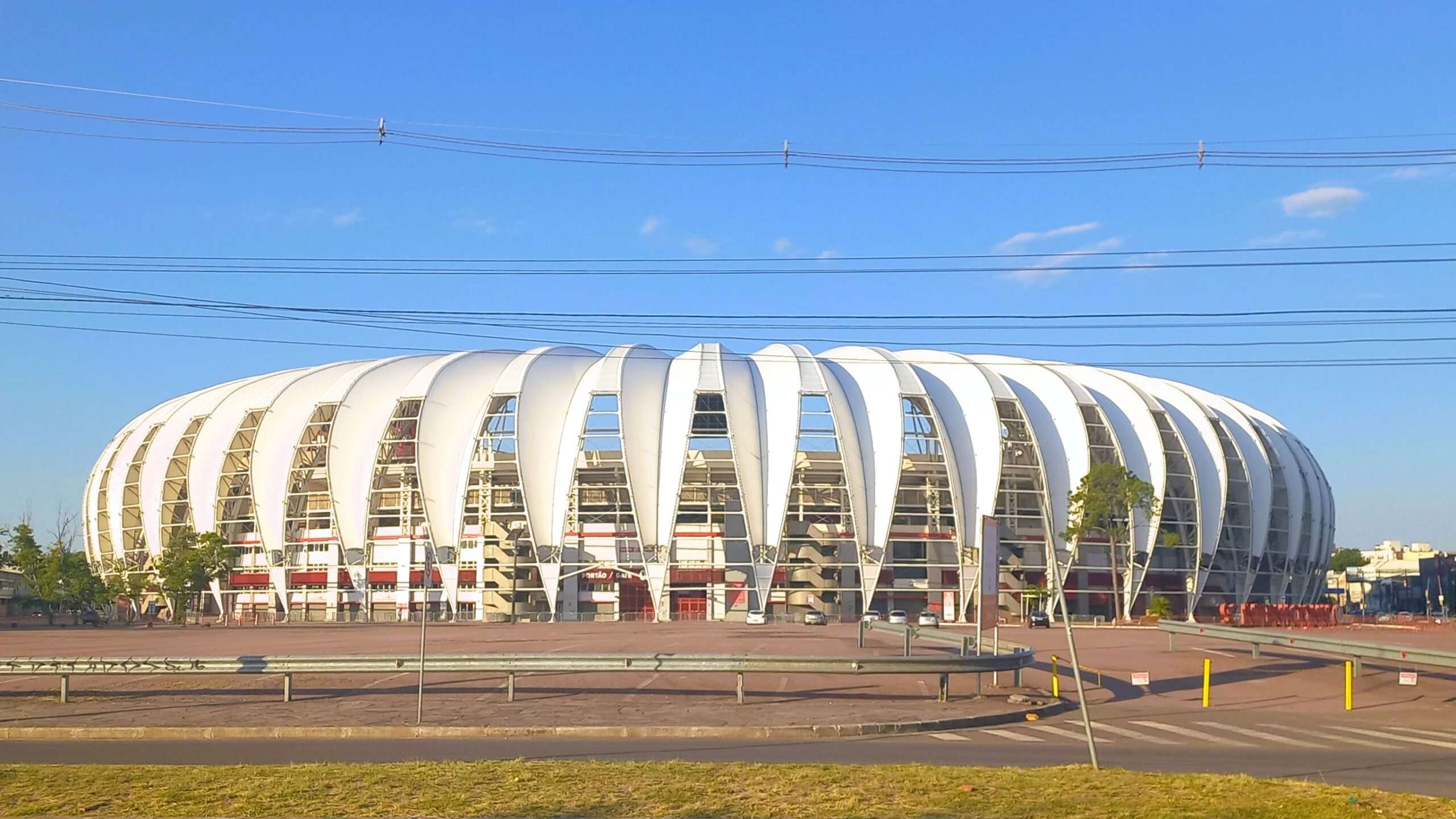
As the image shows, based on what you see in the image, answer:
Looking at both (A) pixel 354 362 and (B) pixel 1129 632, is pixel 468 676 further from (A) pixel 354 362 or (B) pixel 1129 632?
(A) pixel 354 362

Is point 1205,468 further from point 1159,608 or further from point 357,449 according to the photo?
point 357,449

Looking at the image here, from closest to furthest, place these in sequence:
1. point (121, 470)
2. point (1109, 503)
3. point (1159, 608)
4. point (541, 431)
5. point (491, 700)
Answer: point (491, 700), point (1159, 608), point (1109, 503), point (541, 431), point (121, 470)

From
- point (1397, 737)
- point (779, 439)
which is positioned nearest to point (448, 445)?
point (779, 439)

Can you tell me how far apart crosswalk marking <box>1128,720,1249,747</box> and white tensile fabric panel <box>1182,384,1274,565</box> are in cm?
8417

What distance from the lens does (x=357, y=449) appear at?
91.4 meters

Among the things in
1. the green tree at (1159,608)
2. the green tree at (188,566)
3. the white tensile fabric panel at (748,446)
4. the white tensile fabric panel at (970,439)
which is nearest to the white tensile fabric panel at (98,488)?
the green tree at (188,566)

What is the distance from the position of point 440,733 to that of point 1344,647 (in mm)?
21050

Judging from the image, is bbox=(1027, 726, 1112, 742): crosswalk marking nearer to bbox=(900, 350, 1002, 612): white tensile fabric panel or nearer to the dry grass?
the dry grass

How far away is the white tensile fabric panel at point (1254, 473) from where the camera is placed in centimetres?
9912

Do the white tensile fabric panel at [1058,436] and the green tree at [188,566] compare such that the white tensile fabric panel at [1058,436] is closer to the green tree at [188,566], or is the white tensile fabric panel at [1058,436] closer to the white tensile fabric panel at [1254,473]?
the white tensile fabric panel at [1254,473]

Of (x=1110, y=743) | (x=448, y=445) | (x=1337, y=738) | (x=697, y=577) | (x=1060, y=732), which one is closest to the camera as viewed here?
(x=1110, y=743)

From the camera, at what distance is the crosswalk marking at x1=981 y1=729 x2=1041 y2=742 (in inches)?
736

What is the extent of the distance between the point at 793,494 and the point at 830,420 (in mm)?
5747

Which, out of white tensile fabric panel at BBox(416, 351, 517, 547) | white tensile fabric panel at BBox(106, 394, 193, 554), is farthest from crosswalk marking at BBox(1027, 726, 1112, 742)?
white tensile fabric panel at BBox(106, 394, 193, 554)
